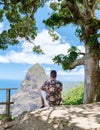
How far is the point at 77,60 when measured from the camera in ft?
64.2

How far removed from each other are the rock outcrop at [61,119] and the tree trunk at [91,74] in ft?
11.9

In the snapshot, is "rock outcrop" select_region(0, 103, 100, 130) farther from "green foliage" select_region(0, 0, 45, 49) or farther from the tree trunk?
"green foliage" select_region(0, 0, 45, 49)

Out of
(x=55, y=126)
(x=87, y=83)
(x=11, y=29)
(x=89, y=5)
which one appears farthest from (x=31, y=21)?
(x=55, y=126)

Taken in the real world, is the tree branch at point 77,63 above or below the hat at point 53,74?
above

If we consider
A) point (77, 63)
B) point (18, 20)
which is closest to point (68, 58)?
point (77, 63)

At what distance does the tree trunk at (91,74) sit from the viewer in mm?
19000

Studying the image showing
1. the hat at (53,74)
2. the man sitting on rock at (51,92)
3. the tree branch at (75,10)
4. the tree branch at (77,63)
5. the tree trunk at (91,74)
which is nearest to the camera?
the hat at (53,74)

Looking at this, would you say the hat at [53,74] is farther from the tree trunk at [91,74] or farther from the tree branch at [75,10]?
the tree branch at [75,10]

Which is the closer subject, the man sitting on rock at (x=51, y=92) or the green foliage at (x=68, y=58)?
the man sitting on rock at (x=51, y=92)

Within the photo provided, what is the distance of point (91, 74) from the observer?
Result: 19.0 m

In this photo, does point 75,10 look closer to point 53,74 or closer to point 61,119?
point 53,74

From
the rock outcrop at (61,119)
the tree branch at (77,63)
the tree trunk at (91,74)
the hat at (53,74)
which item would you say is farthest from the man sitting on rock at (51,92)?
the tree branch at (77,63)

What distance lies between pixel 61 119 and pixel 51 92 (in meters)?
1.51

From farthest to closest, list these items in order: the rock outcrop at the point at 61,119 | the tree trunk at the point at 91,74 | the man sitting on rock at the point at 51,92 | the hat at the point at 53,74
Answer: the tree trunk at the point at 91,74, the man sitting on rock at the point at 51,92, the hat at the point at 53,74, the rock outcrop at the point at 61,119
